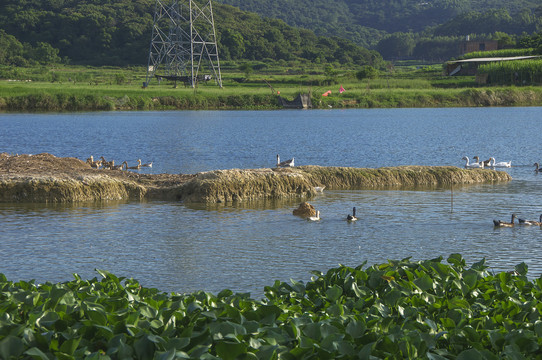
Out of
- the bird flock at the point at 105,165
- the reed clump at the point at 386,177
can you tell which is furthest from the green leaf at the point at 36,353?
the bird flock at the point at 105,165

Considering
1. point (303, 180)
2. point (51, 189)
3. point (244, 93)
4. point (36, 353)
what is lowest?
point (51, 189)

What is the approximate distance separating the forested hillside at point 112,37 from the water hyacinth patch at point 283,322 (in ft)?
395

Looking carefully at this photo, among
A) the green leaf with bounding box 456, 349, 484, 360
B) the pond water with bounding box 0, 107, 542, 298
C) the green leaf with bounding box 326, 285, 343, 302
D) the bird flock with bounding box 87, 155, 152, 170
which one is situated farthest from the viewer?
the bird flock with bounding box 87, 155, 152, 170

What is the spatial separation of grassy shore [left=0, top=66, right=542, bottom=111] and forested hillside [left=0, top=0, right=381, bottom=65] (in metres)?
31.2

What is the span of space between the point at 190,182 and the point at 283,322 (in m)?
14.8

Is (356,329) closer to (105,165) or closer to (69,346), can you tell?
(69,346)

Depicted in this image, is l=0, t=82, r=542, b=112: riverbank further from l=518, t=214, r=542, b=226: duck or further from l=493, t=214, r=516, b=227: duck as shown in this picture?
l=518, t=214, r=542, b=226: duck

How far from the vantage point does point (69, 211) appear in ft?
63.1

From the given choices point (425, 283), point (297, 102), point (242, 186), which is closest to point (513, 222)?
point (242, 186)

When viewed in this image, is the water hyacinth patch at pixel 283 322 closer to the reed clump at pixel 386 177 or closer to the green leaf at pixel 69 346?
the green leaf at pixel 69 346

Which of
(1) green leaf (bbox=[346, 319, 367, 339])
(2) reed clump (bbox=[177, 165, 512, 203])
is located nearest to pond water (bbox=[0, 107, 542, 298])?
(2) reed clump (bbox=[177, 165, 512, 203])

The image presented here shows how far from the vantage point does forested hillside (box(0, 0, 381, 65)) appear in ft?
427

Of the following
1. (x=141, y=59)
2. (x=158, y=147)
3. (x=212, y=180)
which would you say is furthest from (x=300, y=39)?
(x=212, y=180)

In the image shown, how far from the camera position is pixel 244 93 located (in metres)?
79.6
